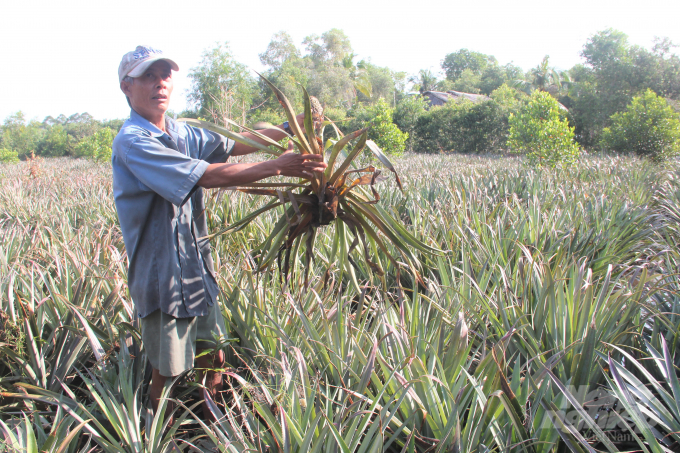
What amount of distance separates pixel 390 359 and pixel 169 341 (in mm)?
1017

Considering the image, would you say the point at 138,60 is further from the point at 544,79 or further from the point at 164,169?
the point at 544,79

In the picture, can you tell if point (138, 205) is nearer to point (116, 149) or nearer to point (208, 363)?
point (116, 149)

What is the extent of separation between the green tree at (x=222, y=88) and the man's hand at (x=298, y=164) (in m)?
0.51

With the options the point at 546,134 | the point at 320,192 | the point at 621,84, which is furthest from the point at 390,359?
the point at 621,84

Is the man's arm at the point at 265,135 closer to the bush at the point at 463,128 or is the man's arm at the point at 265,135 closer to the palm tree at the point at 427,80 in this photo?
the bush at the point at 463,128

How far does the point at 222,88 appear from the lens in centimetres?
1277

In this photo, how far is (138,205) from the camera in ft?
5.39

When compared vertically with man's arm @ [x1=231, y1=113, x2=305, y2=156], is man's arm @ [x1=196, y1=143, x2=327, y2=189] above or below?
below

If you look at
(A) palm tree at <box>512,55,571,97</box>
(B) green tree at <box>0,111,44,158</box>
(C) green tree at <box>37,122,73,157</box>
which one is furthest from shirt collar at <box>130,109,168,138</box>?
(B) green tree at <box>0,111,44,158</box>

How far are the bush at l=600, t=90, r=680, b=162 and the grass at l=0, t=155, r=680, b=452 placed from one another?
560 inches

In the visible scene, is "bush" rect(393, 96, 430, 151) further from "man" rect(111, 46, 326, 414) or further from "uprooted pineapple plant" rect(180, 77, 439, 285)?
"man" rect(111, 46, 326, 414)

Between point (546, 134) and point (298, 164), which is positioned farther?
point (546, 134)

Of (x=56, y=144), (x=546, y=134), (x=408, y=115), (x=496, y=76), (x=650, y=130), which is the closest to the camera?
(x=546, y=134)

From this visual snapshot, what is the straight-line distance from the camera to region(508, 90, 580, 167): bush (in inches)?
397
